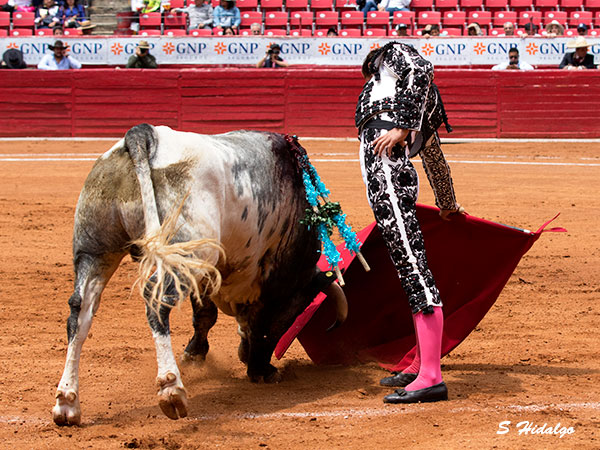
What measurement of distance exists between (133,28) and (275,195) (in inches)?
566

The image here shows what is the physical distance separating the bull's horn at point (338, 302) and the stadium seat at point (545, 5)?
15553mm

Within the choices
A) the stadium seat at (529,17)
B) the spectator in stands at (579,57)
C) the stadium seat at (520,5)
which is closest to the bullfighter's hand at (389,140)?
the spectator in stands at (579,57)

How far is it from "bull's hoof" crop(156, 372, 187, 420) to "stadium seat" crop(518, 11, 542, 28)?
1590 centimetres

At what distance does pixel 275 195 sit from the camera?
397cm

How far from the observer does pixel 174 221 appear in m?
3.24

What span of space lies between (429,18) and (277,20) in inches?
115

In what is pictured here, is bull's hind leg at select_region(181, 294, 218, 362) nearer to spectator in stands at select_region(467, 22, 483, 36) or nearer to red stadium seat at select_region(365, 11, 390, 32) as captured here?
spectator in stands at select_region(467, 22, 483, 36)

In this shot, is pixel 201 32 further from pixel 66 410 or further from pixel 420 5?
pixel 66 410

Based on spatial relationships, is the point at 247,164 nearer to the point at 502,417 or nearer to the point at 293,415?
the point at 293,415

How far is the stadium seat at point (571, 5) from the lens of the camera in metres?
18.3

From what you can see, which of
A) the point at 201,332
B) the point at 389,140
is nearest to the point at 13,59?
the point at 201,332

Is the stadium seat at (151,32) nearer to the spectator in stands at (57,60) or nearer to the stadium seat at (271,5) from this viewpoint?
the spectator in stands at (57,60)

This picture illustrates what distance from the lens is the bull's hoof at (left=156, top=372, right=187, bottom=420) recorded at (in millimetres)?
3143

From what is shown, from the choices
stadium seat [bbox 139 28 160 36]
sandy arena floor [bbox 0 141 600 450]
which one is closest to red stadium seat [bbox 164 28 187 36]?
stadium seat [bbox 139 28 160 36]
